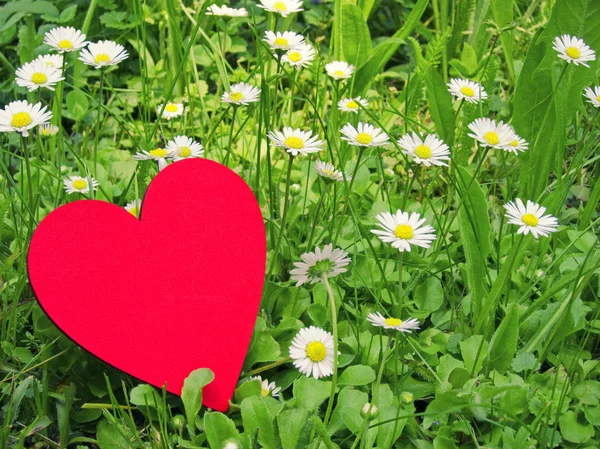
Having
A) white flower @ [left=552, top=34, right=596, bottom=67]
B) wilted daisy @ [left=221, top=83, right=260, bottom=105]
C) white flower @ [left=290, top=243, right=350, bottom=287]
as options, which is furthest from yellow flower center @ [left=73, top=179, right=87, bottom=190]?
white flower @ [left=552, top=34, right=596, bottom=67]

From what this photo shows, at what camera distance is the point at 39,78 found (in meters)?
1.37

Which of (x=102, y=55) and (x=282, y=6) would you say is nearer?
(x=102, y=55)

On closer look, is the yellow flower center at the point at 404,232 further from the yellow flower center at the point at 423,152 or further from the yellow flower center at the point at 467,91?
the yellow flower center at the point at 467,91

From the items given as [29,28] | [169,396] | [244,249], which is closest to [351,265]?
[244,249]

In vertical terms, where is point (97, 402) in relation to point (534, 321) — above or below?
below

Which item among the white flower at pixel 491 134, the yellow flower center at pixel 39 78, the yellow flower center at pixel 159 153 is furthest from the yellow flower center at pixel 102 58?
the white flower at pixel 491 134

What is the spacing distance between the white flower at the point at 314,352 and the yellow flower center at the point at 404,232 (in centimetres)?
18

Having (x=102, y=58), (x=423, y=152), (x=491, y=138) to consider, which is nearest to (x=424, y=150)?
(x=423, y=152)

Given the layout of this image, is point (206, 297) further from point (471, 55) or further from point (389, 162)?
point (471, 55)

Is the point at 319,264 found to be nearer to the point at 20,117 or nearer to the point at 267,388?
the point at 267,388

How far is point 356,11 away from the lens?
178 cm

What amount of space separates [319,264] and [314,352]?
0.43 ft

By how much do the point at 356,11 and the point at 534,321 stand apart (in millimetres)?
832

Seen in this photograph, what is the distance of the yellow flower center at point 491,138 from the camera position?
49.9 inches
